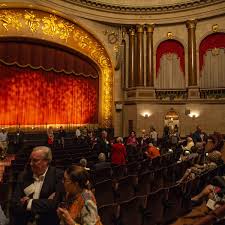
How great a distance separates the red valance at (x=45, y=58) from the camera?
15.8 meters

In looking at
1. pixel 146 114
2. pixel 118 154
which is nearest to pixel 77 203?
pixel 118 154

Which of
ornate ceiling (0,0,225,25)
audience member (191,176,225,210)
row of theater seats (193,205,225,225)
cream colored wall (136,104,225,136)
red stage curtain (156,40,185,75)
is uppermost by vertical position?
ornate ceiling (0,0,225,25)

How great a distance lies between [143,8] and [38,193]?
17291 millimetres

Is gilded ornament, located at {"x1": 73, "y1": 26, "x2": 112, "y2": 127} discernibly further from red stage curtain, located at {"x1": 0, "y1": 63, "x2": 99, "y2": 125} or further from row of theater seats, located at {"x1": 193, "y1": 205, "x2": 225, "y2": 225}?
row of theater seats, located at {"x1": 193, "y1": 205, "x2": 225, "y2": 225}

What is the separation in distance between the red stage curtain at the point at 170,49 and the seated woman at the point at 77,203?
16941 millimetres

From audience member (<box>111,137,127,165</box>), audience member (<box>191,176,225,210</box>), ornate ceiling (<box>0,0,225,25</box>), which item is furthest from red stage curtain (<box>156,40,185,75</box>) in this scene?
audience member (<box>191,176,225,210</box>)

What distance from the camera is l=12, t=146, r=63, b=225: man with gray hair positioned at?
2.45 m

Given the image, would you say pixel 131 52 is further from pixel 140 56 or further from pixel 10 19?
pixel 10 19

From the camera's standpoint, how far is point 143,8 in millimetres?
17984

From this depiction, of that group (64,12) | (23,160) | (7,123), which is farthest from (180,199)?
(64,12)

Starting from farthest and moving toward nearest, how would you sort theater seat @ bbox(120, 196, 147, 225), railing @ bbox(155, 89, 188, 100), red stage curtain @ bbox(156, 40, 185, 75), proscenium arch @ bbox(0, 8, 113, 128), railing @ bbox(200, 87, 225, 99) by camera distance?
red stage curtain @ bbox(156, 40, 185, 75)
railing @ bbox(155, 89, 188, 100)
railing @ bbox(200, 87, 225, 99)
proscenium arch @ bbox(0, 8, 113, 128)
theater seat @ bbox(120, 196, 147, 225)

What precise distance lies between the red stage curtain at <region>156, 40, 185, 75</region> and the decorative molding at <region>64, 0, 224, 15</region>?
6.62 feet

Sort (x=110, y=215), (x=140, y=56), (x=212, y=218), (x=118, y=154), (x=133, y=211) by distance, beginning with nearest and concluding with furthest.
A: (x=212, y=218)
(x=110, y=215)
(x=133, y=211)
(x=118, y=154)
(x=140, y=56)

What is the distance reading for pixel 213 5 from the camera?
662 inches
